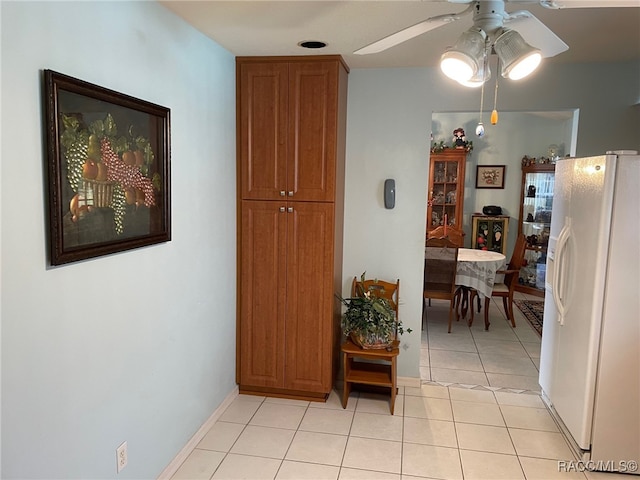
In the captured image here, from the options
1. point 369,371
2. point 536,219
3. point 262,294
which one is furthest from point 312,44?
point 536,219

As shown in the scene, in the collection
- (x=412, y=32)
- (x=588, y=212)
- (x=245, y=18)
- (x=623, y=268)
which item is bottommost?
(x=623, y=268)

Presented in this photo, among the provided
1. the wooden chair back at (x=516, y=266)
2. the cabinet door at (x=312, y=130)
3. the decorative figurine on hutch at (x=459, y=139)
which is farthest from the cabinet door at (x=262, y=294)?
the decorative figurine on hutch at (x=459, y=139)

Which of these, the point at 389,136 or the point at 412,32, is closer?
the point at 412,32

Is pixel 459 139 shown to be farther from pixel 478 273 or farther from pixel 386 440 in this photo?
pixel 386 440

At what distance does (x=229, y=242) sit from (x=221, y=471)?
1.36 m

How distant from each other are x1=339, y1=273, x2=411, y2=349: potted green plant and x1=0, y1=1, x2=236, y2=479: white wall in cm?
85

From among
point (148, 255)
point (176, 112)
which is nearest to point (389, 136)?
point (176, 112)

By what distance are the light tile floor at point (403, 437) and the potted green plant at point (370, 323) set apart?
1.53 feet

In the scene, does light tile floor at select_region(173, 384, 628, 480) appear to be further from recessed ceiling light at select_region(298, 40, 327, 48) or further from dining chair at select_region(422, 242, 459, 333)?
recessed ceiling light at select_region(298, 40, 327, 48)

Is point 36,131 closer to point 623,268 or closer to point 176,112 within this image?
point 176,112

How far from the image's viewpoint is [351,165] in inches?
137

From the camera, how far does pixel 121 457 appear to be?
80.1 inches

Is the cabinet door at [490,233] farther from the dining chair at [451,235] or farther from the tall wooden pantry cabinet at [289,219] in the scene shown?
the tall wooden pantry cabinet at [289,219]

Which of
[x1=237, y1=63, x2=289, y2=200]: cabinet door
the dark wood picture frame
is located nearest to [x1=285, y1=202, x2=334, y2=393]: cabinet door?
[x1=237, y1=63, x2=289, y2=200]: cabinet door
